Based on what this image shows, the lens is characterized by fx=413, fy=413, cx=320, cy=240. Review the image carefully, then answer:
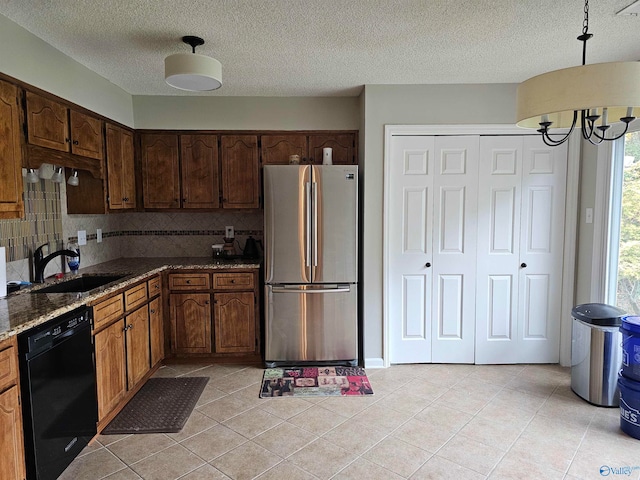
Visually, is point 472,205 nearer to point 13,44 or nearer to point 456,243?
point 456,243

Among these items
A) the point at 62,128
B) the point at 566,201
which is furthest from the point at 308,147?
Answer: the point at 566,201

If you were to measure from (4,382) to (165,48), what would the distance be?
7.04ft

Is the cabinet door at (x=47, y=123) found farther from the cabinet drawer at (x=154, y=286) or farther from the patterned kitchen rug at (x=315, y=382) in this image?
the patterned kitchen rug at (x=315, y=382)

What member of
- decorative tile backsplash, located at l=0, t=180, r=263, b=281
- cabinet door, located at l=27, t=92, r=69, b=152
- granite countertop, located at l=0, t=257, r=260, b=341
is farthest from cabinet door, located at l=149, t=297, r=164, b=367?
cabinet door, located at l=27, t=92, r=69, b=152

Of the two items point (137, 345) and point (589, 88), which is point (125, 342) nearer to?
point (137, 345)

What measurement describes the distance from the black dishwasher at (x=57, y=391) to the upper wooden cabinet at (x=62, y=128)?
1120mm

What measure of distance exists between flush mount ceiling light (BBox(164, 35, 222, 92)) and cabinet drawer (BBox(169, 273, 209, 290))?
167 centimetres

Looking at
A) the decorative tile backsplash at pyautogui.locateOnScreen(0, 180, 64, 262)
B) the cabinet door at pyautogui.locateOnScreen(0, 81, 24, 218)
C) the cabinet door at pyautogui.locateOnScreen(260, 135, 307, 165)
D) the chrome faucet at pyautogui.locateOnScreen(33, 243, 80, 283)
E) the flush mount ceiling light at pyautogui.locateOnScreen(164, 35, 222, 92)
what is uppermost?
the flush mount ceiling light at pyautogui.locateOnScreen(164, 35, 222, 92)

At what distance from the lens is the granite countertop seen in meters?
1.95

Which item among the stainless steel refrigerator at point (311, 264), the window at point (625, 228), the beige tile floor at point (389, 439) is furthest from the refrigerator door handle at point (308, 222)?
the window at point (625, 228)

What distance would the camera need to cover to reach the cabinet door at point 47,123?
2455 mm

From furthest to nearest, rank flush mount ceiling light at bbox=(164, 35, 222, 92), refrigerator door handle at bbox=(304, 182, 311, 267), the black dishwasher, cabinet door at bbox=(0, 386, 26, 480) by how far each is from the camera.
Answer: refrigerator door handle at bbox=(304, 182, 311, 267), flush mount ceiling light at bbox=(164, 35, 222, 92), the black dishwasher, cabinet door at bbox=(0, 386, 26, 480)

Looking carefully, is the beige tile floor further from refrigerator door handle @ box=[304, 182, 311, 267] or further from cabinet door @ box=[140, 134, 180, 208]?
cabinet door @ box=[140, 134, 180, 208]

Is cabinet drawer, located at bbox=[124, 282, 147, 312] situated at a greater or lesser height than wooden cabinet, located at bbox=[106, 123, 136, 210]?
lesser
